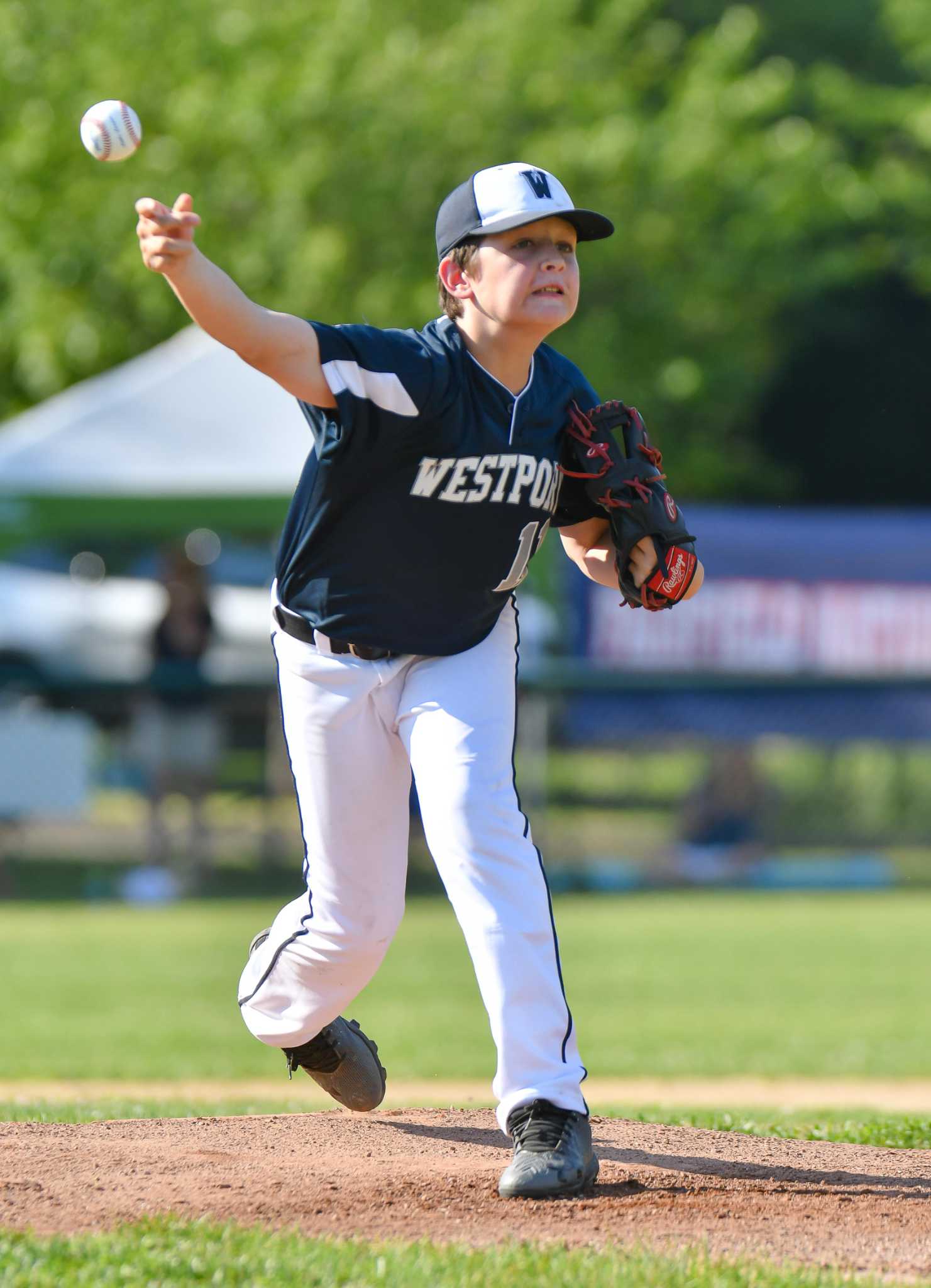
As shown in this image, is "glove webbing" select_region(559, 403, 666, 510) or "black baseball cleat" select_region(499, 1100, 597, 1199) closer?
"black baseball cleat" select_region(499, 1100, 597, 1199)

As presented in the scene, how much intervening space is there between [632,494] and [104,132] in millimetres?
1368

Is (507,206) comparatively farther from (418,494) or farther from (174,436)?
(174,436)

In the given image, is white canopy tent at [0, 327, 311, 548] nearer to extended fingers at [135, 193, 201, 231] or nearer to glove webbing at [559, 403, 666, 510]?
glove webbing at [559, 403, 666, 510]

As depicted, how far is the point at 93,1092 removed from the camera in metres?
6.42

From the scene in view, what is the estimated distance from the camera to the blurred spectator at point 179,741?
12.2 m

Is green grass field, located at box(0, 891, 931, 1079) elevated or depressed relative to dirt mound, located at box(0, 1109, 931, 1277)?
depressed

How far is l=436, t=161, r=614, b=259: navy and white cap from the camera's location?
377cm

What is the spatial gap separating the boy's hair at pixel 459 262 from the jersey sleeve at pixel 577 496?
33 centimetres

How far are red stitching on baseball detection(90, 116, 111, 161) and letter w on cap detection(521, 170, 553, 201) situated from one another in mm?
881

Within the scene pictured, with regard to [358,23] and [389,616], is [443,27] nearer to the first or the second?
[358,23]

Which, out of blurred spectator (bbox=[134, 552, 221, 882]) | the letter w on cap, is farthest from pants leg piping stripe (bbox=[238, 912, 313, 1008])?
blurred spectator (bbox=[134, 552, 221, 882])

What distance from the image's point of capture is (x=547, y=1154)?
3607mm

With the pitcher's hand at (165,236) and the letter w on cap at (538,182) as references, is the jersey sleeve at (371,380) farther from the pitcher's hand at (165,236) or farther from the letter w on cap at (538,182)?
the letter w on cap at (538,182)

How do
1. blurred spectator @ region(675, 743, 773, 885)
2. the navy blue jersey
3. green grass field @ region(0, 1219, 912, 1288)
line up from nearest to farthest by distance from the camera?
green grass field @ region(0, 1219, 912, 1288) → the navy blue jersey → blurred spectator @ region(675, 743, 773, 885)
